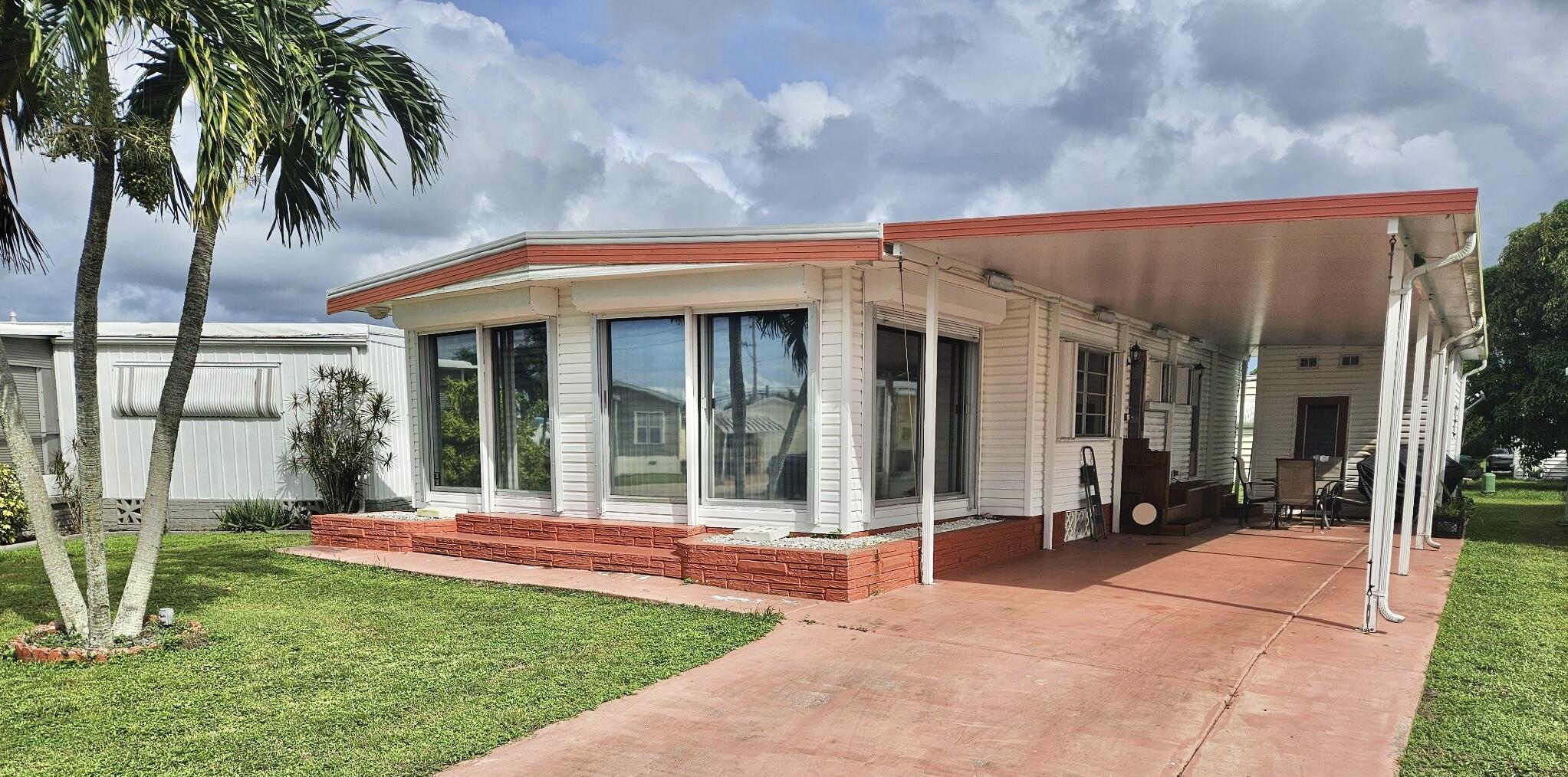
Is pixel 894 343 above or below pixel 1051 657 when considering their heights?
above

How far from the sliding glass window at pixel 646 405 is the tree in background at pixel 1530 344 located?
57.7ft

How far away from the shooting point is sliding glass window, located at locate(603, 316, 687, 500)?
318 inches

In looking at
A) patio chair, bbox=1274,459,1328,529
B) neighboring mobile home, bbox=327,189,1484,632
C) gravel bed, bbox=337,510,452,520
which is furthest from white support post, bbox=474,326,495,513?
patio chair, bbox=1274,459,1328,529

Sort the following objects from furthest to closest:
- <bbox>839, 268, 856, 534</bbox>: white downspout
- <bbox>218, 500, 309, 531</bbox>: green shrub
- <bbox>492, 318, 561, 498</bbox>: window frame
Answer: <bbox>218, 500, 309, 531</bbox>: green shrub < <bbox>492, 318, 561, 498</bbox>: window frame < <bbox>839, 268, 856, 534</bbox>: white downspout

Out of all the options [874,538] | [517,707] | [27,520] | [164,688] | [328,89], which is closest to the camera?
[517,707]

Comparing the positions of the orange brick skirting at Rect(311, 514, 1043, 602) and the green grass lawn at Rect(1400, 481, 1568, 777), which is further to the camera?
the orange brick skirting at Rect(311, 514, 1043, 602)

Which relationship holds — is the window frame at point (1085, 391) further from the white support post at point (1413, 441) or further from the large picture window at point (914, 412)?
the white support post at point (1413, 441)

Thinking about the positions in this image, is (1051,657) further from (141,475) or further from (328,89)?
(141,475)

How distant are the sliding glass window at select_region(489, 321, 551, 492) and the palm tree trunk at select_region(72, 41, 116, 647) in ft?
12.9

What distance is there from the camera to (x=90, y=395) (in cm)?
498

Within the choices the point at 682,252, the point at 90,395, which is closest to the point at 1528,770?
the point at 682,252

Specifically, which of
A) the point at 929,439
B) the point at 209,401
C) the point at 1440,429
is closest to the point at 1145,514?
the point at 1440,429

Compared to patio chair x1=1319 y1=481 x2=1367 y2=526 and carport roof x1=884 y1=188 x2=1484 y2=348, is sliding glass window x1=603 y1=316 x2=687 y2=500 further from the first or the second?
patio chair x1=1319 y1=481 x2=1367 y2=526

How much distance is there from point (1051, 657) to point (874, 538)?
2.39 metres
